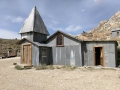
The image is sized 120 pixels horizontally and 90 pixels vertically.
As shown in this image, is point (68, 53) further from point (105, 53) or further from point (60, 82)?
point (60, 82)

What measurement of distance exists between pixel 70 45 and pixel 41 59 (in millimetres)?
4289

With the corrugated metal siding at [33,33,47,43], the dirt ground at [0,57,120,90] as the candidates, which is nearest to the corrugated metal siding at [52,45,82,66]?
the corrugated metal siding at [33,33,47,43]

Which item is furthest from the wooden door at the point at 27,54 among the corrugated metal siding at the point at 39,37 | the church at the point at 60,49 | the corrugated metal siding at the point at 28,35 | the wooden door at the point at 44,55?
the wooden door at the point at 44,55

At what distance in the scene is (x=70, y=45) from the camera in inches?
682

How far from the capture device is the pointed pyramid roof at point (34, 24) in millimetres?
19500

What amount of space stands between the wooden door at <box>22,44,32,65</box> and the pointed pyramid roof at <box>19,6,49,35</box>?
257 centimetres

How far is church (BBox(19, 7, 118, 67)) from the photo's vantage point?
51.5ft

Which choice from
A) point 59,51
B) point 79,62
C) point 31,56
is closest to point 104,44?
point 79,62

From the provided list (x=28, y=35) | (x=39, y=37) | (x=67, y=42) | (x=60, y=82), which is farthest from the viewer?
(x=39, y=37)

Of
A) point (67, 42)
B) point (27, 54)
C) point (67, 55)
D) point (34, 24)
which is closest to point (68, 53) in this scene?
point (67, 55)

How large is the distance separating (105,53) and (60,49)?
593cm

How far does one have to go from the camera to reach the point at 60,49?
18094 millimetres

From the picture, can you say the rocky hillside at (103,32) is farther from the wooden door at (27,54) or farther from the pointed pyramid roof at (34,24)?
the wooden door at (27,54)

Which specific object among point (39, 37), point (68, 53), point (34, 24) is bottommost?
point (68, 53)
